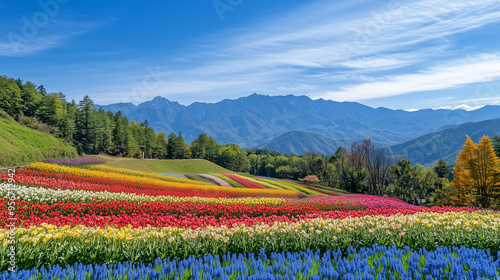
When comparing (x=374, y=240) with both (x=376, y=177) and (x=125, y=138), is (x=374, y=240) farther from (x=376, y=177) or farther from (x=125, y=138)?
(x=125, y=138)

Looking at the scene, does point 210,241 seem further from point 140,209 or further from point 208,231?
point 140,209

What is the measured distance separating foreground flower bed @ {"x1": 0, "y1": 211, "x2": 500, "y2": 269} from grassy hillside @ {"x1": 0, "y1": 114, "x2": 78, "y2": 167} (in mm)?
31652

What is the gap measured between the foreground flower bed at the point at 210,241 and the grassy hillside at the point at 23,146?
31652 mm

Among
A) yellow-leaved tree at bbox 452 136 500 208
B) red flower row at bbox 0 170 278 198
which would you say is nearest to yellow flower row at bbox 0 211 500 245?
red flower row at bbox 0 170 278 198

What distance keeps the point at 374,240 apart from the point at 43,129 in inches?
2871

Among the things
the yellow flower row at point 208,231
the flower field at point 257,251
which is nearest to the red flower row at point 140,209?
the flower field at point 257,251

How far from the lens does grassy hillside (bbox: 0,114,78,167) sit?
32.3 meters

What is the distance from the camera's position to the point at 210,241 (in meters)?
6.44

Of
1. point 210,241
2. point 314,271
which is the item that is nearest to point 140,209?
point 210,241

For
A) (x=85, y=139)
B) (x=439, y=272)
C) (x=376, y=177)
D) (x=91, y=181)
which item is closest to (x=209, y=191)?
(x=91, y=181)

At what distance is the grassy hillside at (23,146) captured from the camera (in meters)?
32.3

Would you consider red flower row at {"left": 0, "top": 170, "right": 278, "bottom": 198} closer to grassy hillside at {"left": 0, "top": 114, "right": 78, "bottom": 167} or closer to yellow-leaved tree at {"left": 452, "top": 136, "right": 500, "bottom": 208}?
grassy hillside at {"left": 0, "top": 114, "right": 78, "bottom": 167}

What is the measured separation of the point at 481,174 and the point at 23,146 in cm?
5911

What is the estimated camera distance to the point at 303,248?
6.35m
